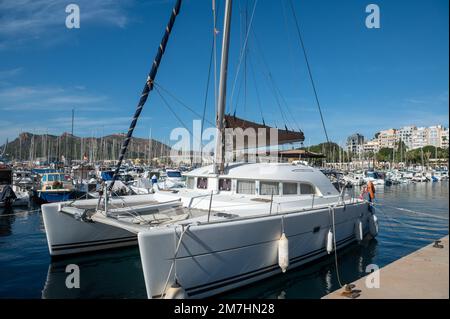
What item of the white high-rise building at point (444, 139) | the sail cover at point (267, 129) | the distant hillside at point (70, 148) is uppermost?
the white high-rise building at point (444, 139)

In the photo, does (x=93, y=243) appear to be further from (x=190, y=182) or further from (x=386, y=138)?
(x=386, y=138)

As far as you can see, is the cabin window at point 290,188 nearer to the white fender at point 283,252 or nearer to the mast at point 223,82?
the mast at point 223,82

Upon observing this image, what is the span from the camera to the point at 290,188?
29.2 ft

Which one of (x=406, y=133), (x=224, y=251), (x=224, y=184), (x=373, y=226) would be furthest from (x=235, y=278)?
(x=406, y=133)

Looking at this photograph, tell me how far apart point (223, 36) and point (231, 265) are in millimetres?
6224

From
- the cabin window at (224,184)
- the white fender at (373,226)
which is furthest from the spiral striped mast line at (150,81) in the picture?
the white fender at (373,226)

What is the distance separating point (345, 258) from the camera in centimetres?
927

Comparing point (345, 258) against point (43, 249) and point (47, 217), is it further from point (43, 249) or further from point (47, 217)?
point (43, 249)

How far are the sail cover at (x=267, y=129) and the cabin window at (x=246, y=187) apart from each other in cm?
169

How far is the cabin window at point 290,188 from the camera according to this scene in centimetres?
883

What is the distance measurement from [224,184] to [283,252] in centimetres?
311

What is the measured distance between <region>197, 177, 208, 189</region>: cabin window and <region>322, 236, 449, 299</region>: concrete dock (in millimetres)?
5303

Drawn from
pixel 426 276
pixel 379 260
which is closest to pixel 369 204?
pixel 379 260

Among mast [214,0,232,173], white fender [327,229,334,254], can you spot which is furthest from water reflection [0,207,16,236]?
white fender [327,229,334,254]
